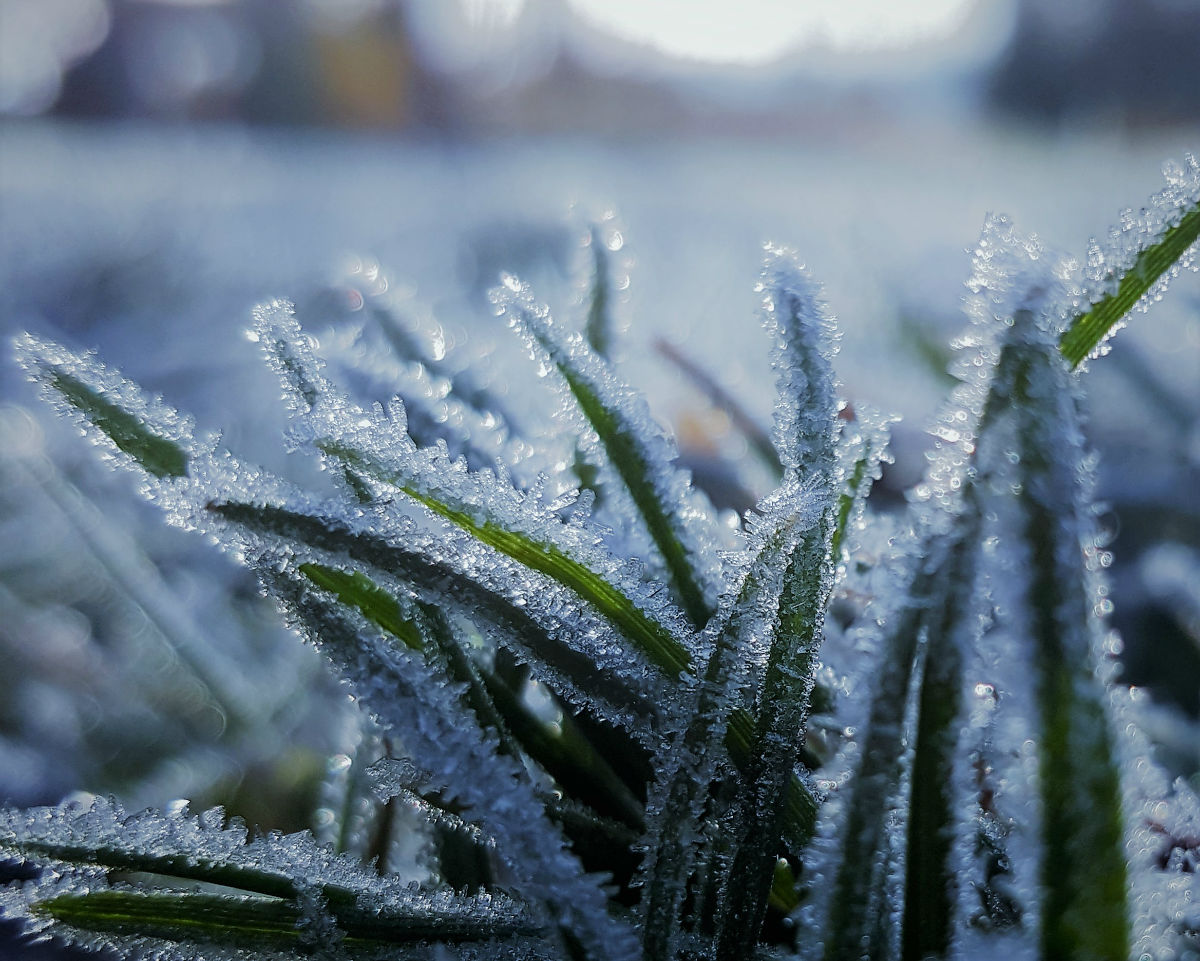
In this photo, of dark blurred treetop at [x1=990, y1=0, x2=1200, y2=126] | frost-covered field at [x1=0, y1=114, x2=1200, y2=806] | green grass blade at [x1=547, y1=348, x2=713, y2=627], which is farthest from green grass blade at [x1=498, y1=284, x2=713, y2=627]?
dark blurred treetop at [x1=990, y1=0, x2=1200, y2=126]

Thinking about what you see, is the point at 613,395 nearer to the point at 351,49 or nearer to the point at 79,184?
the point at 79,184

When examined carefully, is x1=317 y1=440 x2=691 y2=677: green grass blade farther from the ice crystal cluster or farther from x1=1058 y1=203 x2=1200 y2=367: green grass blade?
x1=1058 y1=203 x2=1200 y2=367: green grass blade

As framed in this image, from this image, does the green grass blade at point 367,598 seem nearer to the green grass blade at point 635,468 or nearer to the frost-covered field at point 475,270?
the green grass blade at point 635,468

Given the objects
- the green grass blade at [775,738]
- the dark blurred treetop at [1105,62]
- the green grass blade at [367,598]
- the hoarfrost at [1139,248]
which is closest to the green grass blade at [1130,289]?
the hoarfrost at [1139,248]

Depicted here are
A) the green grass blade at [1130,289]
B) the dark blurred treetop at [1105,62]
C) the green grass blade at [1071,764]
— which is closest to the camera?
the green grass blade at [1071,764]

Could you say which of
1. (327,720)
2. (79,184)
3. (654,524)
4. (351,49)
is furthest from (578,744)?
(351,49)

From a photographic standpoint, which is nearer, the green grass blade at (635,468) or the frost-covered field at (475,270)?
the green grass blade at (635,468)
